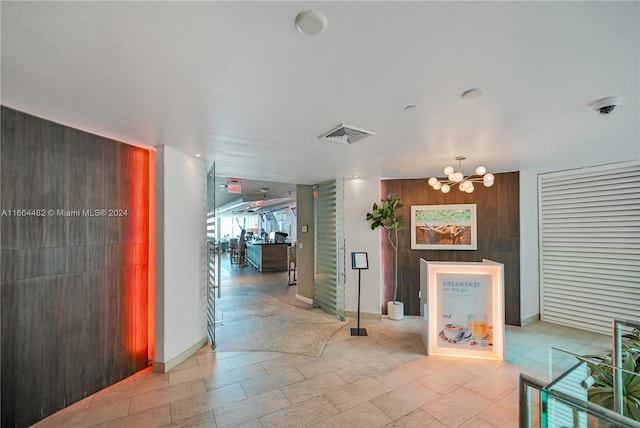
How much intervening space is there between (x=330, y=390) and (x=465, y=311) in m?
2.15

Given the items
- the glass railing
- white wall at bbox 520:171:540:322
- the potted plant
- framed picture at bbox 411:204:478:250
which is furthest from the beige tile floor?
framed picture at bbox 411:204:478:250

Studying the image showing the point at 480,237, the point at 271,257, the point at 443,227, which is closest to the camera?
the point at 480,237

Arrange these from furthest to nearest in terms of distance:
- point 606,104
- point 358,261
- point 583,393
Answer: point 358,261
point 606,104
point 583,393

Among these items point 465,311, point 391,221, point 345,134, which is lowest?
point 465,311

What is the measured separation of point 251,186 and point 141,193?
14.6ft

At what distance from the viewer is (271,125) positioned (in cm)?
275

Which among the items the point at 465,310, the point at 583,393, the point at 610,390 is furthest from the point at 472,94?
the point at 465,310

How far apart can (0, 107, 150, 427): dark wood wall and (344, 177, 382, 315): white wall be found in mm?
3491

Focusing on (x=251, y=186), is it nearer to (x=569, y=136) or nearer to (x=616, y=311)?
(x=569, y=136)

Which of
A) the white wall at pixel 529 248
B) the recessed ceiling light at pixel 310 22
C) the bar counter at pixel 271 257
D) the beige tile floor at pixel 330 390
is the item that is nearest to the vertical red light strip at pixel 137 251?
the beige tile floor at pixel 330 390

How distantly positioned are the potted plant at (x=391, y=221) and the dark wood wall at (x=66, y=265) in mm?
3718

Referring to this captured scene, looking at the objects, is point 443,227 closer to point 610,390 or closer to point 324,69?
point 610,390

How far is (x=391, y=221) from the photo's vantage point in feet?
17.5

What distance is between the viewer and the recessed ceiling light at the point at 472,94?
2.05 meters
